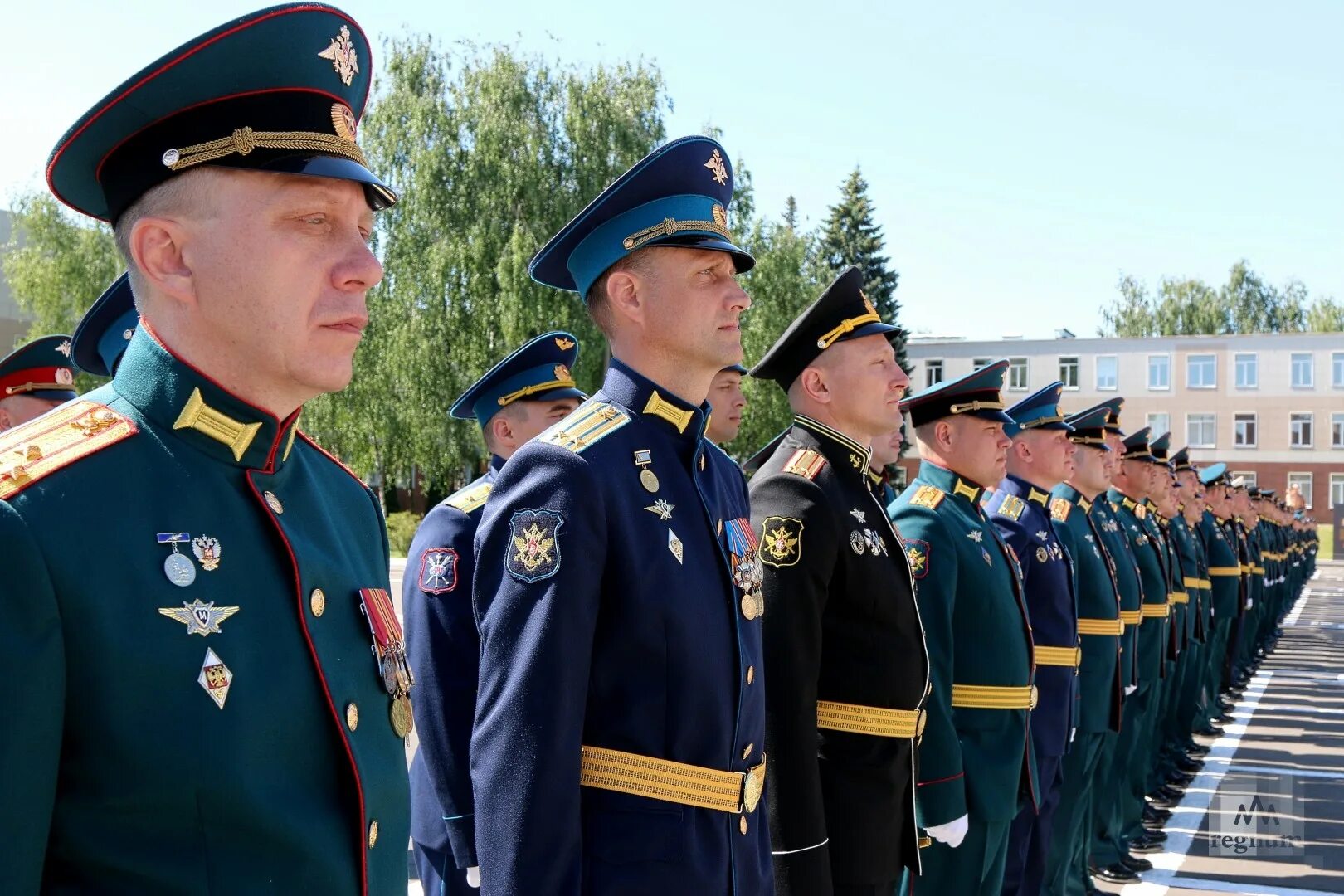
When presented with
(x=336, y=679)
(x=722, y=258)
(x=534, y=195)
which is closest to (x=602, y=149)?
(x=534, y=195)

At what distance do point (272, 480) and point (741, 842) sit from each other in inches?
52.1

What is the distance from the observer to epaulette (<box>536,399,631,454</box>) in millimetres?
2633

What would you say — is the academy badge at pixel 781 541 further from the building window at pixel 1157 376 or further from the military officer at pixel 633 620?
the building window at pixel 1157 376

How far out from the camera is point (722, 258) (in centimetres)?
289

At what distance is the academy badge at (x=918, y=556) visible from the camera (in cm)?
431

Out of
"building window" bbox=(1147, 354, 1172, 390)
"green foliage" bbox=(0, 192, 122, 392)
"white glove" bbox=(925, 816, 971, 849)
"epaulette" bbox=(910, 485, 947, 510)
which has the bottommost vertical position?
"white glove" bbox=(925, 816, 971, 849)

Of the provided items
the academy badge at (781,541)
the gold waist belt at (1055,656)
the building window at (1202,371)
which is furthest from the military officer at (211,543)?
the building window at (1202,371)

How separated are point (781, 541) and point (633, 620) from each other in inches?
44.8

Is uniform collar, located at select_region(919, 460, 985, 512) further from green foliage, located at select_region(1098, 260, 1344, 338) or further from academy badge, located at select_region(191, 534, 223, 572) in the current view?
green foliage, located at select_region(1098, 260, 1344, 338)

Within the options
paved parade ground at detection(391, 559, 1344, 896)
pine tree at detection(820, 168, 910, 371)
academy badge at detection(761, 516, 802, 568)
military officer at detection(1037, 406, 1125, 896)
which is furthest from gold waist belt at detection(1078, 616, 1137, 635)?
pine tree at detection(820, 168, 910, 371)

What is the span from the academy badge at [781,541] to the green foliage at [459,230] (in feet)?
55.4

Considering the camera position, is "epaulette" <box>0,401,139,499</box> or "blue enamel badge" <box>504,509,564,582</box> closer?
"epaulette" <box>0,401,139,499</box>

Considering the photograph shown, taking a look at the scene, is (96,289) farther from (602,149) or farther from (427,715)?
(427,715)

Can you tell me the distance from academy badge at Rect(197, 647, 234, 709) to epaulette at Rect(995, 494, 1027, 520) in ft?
14.6
